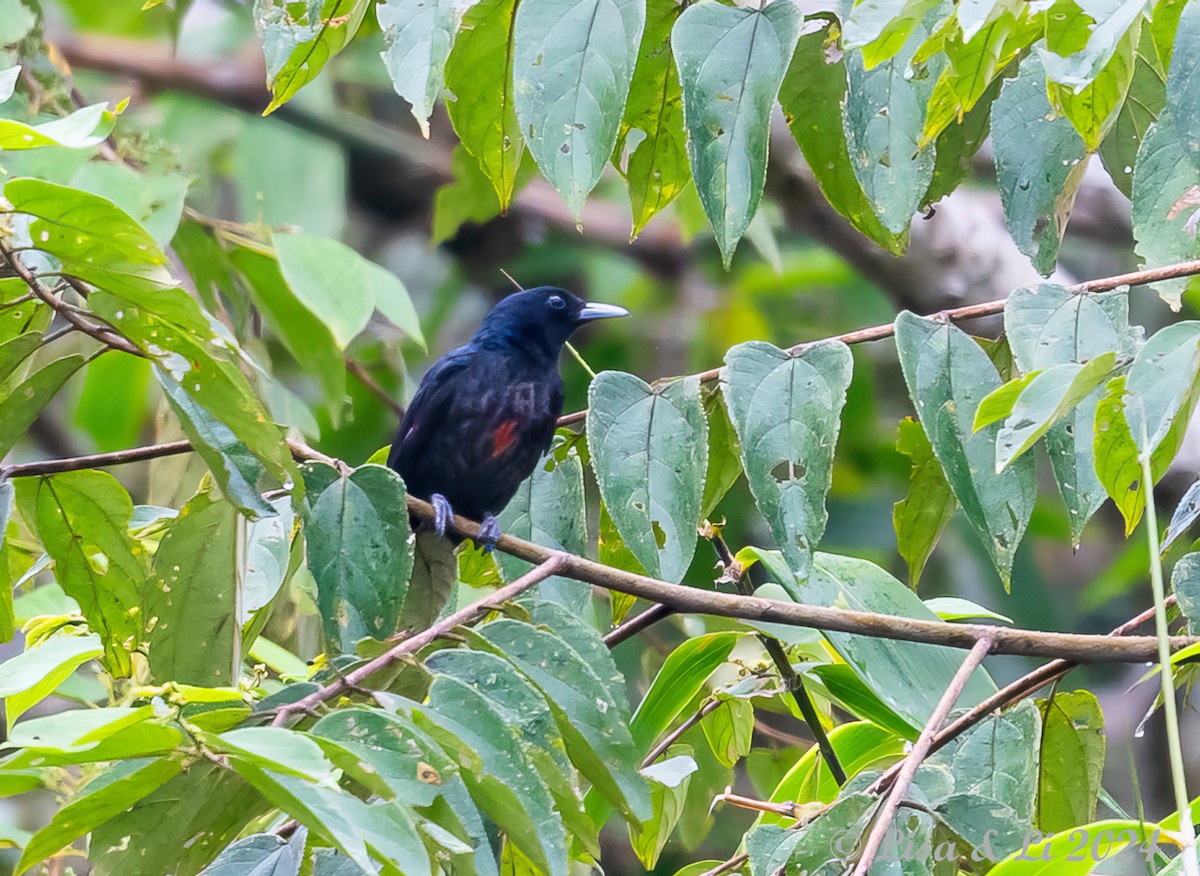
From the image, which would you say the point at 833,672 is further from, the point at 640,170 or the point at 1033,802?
the point at 640,170

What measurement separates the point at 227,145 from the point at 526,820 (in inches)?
215

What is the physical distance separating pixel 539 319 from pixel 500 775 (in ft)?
8.95

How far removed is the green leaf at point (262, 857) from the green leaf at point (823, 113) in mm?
1180

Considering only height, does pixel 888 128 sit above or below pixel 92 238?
above

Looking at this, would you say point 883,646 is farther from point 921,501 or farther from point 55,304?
point 55,304

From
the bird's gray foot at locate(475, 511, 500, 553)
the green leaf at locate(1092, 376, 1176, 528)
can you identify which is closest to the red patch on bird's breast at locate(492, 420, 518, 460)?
the bird's gray foot at locate(475, 511, 500, 553)

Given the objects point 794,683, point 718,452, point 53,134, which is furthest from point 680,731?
point 53,134

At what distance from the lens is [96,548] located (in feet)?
6.66

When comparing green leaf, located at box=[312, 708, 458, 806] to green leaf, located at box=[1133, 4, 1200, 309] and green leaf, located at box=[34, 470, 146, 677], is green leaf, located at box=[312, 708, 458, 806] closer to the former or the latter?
green leaf, located at box=[34, 470, 146, 677]

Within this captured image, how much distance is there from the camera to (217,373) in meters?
1.56

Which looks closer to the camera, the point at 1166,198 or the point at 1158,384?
the point at 1158,384

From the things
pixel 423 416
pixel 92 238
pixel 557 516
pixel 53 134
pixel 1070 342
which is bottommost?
pixel 423 416

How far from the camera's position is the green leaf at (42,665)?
2.01 m

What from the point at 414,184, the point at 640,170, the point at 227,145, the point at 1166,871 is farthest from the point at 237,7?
the point at 1166,871
